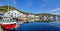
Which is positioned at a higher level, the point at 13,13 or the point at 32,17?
the point at 13,13

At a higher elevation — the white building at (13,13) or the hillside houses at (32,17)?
the white building at (13,13)

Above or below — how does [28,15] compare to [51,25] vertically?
above

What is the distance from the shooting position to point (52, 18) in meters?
10.5

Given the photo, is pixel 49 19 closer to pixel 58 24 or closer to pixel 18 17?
pixel 58 24

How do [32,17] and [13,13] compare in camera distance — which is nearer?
[13,13]

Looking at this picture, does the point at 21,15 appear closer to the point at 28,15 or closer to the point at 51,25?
the point at 28,15

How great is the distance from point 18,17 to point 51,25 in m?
3.20

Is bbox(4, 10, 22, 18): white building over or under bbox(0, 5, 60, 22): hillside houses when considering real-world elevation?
over

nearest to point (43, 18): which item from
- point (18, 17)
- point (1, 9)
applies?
point (18, 17)

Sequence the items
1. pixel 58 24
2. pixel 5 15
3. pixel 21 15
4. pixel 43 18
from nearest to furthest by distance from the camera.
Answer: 1. pixel 5 15
2. pixel 21 15
3. pixel 43 18
4. pixel 58 24

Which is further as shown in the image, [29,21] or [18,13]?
[29,21]

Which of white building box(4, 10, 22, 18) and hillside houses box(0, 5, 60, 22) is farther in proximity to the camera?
hillside houses box(0, 5, 60, 22)

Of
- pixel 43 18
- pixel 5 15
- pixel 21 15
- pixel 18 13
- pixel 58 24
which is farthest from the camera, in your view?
pixel 58 24

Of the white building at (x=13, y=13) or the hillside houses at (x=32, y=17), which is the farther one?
the hillside houses at (x=32, y=17)
